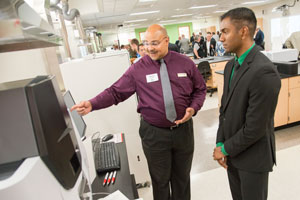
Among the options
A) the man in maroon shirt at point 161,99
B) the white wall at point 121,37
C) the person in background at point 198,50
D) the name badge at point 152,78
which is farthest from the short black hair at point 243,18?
the white wall at point 121,37

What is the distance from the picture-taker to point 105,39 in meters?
17.4

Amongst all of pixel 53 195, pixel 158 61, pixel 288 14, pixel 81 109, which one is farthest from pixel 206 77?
pixel 288 14

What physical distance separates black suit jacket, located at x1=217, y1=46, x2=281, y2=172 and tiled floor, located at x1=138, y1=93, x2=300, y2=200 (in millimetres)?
868

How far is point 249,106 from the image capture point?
3.85 ft

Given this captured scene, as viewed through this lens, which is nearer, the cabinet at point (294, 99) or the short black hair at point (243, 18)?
the short black hair at point (243, 18)

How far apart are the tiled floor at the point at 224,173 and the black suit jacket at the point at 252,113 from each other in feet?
2.85

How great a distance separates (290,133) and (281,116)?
0.28 metres

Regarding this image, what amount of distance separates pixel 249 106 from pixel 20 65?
5.24ft

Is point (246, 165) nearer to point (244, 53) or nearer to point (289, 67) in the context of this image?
point (244, 53)

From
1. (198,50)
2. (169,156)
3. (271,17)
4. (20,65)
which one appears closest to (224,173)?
(169,156)

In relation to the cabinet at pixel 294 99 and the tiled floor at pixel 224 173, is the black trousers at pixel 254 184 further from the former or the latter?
the cabinet at pixel 294 99

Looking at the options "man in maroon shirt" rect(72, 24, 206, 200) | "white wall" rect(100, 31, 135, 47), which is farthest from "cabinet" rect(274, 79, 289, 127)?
"white wall" rect(100, 31, 135, 47)

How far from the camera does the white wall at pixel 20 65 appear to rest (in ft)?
4.22

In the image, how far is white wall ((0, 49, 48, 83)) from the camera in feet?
4.22
